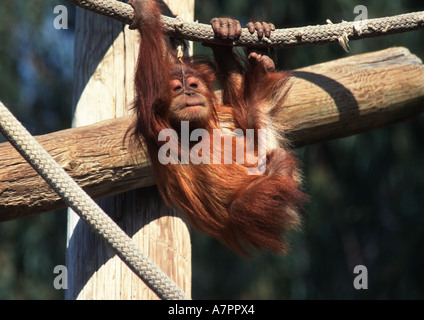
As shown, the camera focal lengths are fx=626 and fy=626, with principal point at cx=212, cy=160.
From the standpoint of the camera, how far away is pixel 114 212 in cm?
386

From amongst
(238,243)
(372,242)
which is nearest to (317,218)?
(372,242)

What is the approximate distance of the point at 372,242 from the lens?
433 inches

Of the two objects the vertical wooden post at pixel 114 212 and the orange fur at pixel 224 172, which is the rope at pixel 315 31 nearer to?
the orange fur at pixel 224 172

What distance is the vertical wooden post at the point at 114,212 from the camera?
3.64 metres

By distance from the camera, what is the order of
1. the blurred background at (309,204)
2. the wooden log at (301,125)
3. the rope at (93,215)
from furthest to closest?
the blurred background at (309,204)
the wooden log at (301,125)
the rope at (93,215)

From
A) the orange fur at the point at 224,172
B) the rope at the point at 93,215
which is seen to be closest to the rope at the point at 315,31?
the orange fur at the point at 224,172

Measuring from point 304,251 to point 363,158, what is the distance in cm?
207

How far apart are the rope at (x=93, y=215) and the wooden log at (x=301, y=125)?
32.3 inches

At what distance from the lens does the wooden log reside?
3312mm

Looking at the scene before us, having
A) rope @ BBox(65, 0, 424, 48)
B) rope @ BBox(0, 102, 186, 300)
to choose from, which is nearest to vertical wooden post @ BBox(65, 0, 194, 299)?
rope @ BBox(65, 0, 424, 48)

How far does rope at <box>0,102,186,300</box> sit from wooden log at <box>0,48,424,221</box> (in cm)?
82

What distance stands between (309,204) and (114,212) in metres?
6.30
